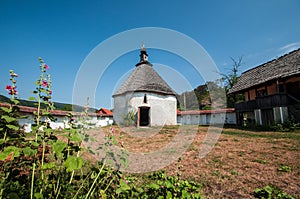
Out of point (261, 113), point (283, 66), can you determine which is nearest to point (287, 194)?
point (261, 113)

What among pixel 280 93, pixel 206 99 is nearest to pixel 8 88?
pixel 280 93

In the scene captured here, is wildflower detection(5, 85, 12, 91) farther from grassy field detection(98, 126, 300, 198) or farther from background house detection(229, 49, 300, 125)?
background house detection(229, 49, 300, 125)

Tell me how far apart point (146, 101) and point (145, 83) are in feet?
7.84

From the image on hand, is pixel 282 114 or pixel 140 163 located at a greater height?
pixel 282 114

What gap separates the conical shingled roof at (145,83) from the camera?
18062mm

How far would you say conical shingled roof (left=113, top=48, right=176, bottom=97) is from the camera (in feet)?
59.3

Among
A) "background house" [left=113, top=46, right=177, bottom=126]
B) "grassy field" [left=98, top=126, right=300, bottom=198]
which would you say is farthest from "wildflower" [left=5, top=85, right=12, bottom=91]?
"background house" [left=113, top=46, right=177, bottom=126]

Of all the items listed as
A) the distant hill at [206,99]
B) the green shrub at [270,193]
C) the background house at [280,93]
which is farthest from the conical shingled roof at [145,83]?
the green shrub at [270,193]

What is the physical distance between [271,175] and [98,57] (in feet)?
26.0

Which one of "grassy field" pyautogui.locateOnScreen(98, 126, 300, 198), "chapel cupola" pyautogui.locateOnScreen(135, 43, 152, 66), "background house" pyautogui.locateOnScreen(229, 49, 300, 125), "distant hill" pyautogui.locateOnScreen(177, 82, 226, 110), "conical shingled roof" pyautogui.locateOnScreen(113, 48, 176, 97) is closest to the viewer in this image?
"grassy field" pyautogui.locateOnScreen(98, 126, 300, 198)

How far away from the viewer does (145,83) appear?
18719 mm

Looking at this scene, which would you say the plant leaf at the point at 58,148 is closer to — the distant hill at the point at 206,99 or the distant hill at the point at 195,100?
the distant hill at the point at 195,100

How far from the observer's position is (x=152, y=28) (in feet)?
32.8

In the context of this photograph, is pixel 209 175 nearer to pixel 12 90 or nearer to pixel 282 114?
pixel 12 90
